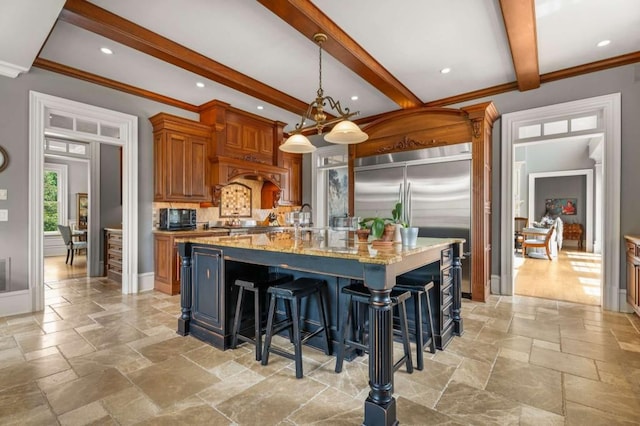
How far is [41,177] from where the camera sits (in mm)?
3717

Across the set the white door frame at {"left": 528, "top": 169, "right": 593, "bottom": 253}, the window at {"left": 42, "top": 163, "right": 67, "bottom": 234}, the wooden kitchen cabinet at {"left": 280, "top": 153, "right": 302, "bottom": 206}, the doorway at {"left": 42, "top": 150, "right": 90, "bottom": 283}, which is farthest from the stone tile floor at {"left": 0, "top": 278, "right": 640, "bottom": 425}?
the white door frame at {"left": 528, "top": 169, "right": 593, "bottom": 253}

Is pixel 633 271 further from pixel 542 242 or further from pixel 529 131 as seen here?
pixel 542 242

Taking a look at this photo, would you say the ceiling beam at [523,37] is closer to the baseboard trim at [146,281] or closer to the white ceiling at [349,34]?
the white ceiling at [349,34]

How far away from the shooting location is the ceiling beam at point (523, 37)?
101 inches

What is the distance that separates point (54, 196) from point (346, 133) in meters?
8.73

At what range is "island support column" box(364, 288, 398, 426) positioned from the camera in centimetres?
171

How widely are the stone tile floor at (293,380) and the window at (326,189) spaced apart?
3915mm

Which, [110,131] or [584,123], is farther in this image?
[110,131]

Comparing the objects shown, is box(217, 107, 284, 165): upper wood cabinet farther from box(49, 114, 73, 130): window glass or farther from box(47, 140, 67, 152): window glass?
box(47, 140, 67, 152): window glass

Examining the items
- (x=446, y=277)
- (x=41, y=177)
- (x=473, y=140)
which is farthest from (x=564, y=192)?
(x=41, y=177)

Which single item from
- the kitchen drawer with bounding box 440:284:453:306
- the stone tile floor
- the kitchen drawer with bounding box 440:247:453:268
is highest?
the kitchen drawer with bounding box 440:247:453:268

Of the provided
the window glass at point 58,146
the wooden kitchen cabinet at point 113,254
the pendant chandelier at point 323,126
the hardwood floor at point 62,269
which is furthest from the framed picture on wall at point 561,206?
the window glass at point 58,146

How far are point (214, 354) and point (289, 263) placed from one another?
107 cm

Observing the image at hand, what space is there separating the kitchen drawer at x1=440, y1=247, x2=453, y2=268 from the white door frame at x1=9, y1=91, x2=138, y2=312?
405 centimetres
